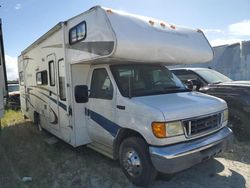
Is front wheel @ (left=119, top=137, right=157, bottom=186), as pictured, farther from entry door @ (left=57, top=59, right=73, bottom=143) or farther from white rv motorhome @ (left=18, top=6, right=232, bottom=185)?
entry door @ (left=57, top=59, right=73, bottom=143)

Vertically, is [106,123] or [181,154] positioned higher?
[106,123]

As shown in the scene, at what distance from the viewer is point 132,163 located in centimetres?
415

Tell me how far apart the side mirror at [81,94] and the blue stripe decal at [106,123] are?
0.33 meters

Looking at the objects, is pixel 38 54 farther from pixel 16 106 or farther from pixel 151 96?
pixel 16 106

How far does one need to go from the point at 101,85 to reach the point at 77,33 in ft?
3.73

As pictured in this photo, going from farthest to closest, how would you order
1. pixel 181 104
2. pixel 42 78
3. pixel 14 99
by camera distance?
pixel 14 99
pixel 42 78
pixel 181 104

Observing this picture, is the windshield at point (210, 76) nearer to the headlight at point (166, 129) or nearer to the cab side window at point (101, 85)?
the cab side window at point (101, 85)

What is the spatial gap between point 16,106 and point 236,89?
12138 mm

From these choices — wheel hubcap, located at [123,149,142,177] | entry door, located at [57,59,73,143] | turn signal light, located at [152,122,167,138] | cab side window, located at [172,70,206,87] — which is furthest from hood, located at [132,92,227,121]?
cab side window, located at [172,70,206,87]

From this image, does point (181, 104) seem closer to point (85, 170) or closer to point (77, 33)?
point (85, 170)

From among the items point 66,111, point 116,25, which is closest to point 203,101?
point 116,25

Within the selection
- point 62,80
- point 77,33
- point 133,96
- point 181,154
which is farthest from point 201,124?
point 62,80

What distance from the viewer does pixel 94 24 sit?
14.6 feet

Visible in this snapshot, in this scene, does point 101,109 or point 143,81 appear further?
point 101,109
